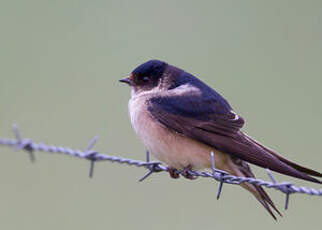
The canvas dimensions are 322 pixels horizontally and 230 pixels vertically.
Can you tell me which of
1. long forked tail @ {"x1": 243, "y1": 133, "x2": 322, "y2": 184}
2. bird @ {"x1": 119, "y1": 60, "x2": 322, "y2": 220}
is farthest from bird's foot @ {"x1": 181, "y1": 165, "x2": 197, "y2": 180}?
long forked tail @ {"x1": 243, "y1": 133, "x2": 322, "y2": 184}

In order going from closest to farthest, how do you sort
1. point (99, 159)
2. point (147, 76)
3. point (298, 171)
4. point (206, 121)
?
point (99, 159)
point (298, 171)
point (206, 121)
point (147, 76)

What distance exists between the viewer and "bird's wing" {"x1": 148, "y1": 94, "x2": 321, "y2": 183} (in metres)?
3.55

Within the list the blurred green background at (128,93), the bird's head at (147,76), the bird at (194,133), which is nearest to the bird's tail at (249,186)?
the bird at (194,133)

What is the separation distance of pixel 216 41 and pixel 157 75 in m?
3.24

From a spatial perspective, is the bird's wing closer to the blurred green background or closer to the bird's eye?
the bird's eye

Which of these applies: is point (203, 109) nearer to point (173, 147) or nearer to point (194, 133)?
point (194, 133)

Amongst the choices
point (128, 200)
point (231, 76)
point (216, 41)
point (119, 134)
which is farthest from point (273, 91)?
point (128, 200)

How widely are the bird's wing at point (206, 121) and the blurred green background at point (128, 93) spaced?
4.21 feet

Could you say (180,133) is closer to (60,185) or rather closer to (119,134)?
(60,185)

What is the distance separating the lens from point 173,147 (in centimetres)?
374

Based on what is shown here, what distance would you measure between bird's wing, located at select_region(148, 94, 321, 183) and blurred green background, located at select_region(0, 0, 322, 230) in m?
1.28

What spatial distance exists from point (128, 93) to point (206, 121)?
2.81m

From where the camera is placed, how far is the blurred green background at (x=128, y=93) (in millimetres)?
5062

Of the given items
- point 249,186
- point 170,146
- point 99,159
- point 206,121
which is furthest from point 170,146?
point 99,159
